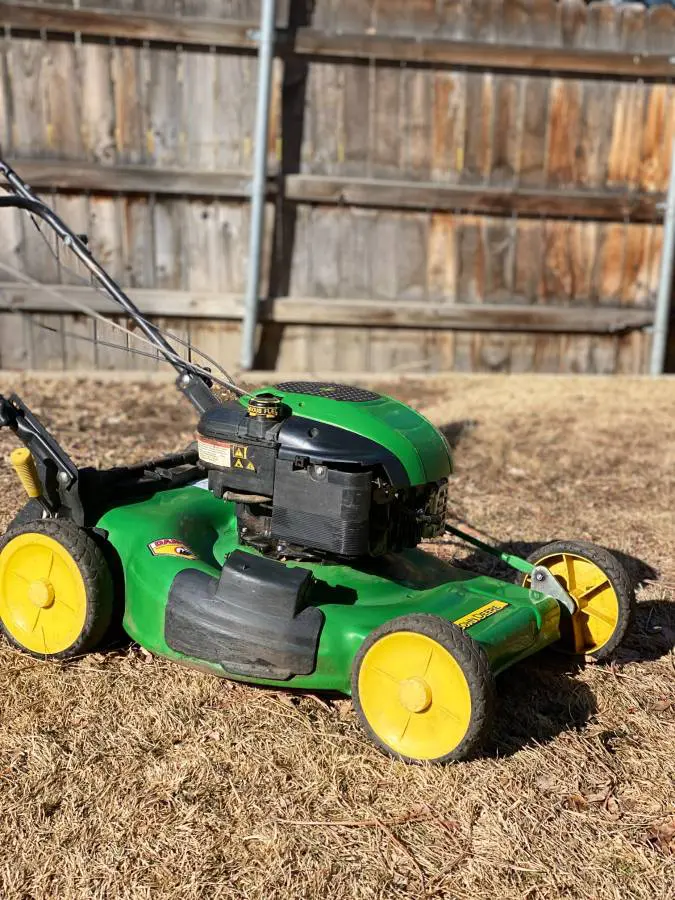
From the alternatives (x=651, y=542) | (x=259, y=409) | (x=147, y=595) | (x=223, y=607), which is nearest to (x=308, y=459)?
(x=259, y=409)

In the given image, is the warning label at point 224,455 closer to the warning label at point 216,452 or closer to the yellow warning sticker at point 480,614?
the warning label at point 216,452

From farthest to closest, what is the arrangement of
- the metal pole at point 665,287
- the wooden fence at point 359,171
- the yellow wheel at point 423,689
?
the metal pole at point 665,287 < the wooden fence at point 359,171 < the yellow wheel at point 423,689

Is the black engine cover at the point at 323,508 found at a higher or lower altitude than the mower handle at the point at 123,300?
lower

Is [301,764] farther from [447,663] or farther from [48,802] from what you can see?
[48,802]

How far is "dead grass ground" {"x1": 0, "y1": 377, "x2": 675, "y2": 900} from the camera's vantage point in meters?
2.18

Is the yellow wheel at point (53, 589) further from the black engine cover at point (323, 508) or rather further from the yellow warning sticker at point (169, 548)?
the black engine cover at point (323, 508)

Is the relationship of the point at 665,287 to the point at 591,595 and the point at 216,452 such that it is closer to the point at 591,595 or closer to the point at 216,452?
the point at 591,595

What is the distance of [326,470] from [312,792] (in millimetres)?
870

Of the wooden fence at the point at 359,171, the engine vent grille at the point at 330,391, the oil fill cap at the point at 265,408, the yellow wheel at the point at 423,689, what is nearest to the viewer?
the yellow wheel at the point at 423,689

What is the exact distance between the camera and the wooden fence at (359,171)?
6816 millimetres

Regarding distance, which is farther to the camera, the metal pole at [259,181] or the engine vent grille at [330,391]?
the metal pole at [259,181]

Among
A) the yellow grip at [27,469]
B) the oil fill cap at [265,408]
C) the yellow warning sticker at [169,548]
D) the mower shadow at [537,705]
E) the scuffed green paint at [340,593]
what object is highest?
the oil fill cap at [265,408]

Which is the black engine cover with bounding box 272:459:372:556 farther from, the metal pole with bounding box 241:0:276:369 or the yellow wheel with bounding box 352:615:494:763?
the metal pole with bounding box 241:0:276:369

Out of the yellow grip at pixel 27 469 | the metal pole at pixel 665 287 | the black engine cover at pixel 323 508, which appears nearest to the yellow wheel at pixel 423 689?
the black engine cover at pixel 323 508
